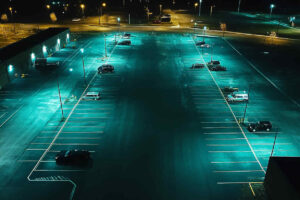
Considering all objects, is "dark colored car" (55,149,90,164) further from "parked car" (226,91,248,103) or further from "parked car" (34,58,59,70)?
"parked car" (34,58,59,70)

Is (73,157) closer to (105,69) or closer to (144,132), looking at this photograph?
(144,132)

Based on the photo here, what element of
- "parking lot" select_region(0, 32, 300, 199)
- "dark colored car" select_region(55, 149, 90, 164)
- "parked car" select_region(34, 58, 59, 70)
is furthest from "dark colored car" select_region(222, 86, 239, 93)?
"parked car" select_region(34, 58, 59, 70)

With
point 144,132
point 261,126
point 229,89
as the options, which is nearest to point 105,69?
point 144,132

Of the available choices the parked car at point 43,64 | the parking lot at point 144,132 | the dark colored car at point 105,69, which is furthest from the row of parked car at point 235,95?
the parked car at point 43,64

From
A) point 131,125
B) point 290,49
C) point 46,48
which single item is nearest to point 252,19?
point 290,49

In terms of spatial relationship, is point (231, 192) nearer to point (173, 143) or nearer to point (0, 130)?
point (173, 143)

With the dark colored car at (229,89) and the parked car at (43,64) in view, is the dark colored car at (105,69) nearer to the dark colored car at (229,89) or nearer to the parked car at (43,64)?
the parked car at (43,64)
